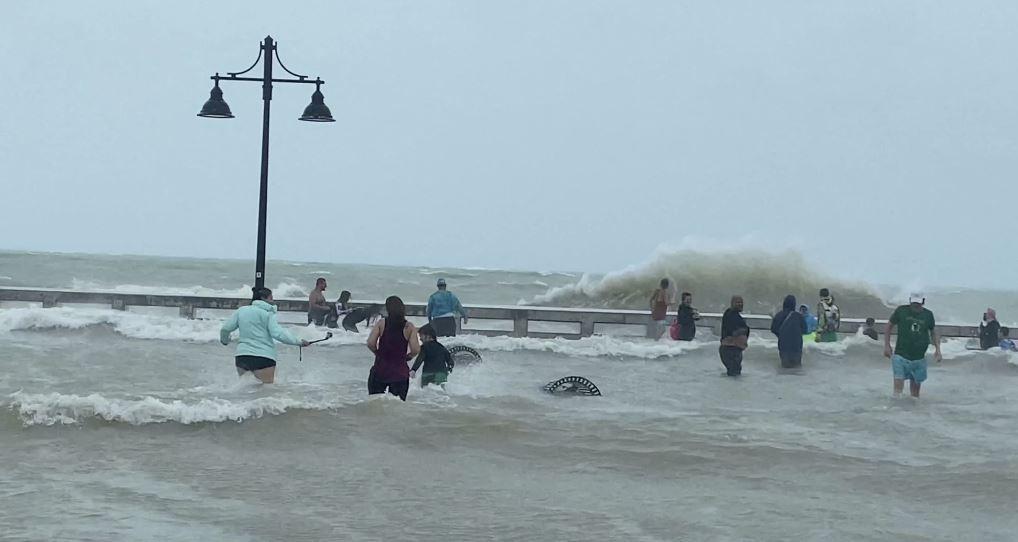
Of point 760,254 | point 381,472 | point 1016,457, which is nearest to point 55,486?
point 381,472

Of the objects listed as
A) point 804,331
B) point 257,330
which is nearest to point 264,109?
point 257,330

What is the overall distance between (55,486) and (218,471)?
1379 millimetres

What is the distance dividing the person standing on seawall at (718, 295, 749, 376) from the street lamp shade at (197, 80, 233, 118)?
7.53m

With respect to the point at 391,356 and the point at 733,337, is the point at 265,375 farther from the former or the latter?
the point at 733,337

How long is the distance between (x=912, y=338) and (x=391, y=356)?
665 cm

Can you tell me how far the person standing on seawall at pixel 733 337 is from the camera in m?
18.6

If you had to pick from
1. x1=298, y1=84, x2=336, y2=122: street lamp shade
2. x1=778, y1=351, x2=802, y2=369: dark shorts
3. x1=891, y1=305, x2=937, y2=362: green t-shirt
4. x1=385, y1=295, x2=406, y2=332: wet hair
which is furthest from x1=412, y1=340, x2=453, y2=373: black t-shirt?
x1=778, y1=351, x2=802, y2=369: dark shorts

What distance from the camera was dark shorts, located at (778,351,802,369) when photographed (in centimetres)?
2017

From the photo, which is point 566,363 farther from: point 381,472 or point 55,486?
point 55,486

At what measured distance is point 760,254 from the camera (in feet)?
164

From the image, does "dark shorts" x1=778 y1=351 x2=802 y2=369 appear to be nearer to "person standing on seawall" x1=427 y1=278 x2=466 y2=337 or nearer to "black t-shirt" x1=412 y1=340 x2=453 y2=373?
"person standing on seawall" x1=427 y1=278 x2=466 y2=337

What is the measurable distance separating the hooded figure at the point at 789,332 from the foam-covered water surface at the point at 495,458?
644 millimetres

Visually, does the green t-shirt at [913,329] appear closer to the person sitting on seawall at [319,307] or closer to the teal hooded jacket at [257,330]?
the teal hooded jacket at [257,330]

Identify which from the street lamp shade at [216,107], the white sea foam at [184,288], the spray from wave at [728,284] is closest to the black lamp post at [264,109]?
the street lamp shade at [216,107]
